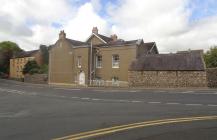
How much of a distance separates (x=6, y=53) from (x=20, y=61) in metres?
12.3

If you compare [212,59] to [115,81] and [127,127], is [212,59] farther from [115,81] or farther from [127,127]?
[127,127]

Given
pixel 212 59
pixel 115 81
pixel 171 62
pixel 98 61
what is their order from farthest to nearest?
1. pixel 212 59
2. pixel 98 61
3. pixel 115 81
4. pixel 171 62

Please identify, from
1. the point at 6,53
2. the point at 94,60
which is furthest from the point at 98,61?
the point at 6,53

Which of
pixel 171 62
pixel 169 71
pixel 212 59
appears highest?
pixel 212 59

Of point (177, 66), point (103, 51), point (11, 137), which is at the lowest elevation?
point (11, 137)

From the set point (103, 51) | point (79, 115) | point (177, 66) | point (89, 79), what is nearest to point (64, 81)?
point (89, 79)

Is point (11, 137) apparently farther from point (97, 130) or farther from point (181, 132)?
point (181, 132)

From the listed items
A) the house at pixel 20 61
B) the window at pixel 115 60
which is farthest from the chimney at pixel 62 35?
the house at pixel 20 61

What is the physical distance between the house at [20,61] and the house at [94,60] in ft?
74.3

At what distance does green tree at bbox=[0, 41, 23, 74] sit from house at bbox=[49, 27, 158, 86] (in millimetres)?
36458

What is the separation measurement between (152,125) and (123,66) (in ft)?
109

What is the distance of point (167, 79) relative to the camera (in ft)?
116

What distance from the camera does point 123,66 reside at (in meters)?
42.3

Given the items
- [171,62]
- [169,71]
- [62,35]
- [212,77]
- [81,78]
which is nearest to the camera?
[212,77]
